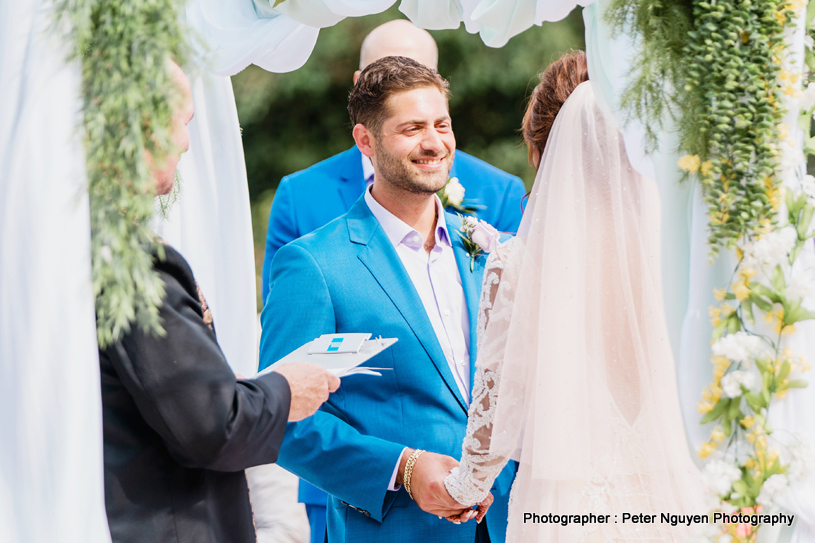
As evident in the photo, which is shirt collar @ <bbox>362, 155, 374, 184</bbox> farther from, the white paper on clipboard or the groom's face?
the white paper on clipboard

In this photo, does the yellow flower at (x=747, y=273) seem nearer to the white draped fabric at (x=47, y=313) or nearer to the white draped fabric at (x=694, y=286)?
the white draped fabric at (x=694, y=286)

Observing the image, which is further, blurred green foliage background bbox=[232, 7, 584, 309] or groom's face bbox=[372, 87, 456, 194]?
blurred green foliage background bbox=[232, 7, 584, 309]

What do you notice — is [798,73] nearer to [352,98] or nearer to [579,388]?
[579,388]

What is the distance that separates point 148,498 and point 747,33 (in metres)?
1.59

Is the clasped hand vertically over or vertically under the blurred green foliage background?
under

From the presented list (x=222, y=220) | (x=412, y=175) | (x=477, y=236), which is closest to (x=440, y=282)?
(x=477, y=236)

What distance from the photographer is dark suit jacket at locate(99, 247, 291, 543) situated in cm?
164

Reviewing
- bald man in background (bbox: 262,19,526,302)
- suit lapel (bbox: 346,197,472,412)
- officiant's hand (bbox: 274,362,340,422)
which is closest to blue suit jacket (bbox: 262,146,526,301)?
bald man in background (bbox: 262,19,526,302)

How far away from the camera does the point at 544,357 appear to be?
6.83ft

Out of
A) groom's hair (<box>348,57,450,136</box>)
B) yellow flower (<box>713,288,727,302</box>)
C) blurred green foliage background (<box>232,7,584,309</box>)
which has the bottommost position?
yellow flower (<box>713,288,727,302</box>)

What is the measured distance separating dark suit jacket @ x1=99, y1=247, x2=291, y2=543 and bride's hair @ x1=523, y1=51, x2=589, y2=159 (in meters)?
1.07

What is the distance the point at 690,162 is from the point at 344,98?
6.77m

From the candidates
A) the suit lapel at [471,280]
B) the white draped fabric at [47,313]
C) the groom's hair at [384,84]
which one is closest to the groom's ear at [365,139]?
the groom's hair at [384,84]

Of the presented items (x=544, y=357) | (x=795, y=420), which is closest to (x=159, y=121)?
(x=544, y=357)
